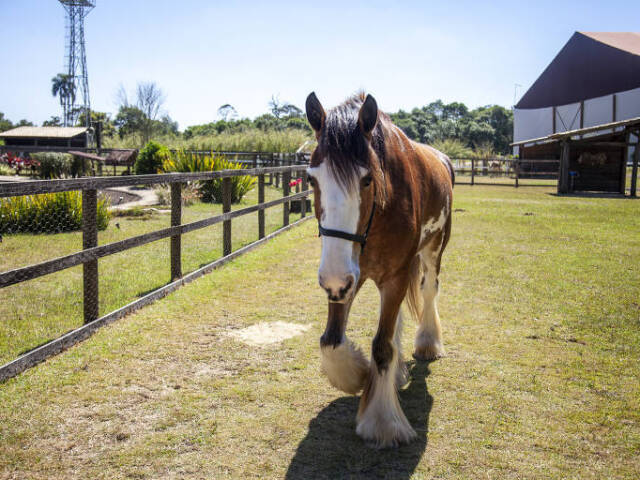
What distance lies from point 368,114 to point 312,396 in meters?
1.80

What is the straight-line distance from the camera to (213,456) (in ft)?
8.00

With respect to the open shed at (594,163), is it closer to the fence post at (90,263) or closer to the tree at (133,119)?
the fence post at (90,263)

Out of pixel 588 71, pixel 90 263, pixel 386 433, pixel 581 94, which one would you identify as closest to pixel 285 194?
pixel 90 263

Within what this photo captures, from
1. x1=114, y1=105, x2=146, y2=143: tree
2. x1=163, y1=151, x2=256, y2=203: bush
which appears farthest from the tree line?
x1=163, y1=151, x2=256, y2=203: bush

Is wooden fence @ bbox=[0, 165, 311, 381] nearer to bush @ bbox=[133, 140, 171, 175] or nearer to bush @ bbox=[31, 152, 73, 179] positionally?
bush @ bbox=[133, 140, 171, 175]

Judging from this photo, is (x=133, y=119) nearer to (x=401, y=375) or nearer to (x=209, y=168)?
(x=209, y=168)

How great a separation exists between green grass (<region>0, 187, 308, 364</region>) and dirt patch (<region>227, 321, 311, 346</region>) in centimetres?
142

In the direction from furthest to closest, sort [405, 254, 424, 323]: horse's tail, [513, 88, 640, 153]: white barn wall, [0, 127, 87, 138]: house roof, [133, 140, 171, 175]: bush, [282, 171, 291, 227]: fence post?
[0, 127, 87, 138]: house roof < [513, 88, 640, 153]: white barn wall < [133, 140, 171, 175]: bush < [282, 171, 291, 227]: fence post < [405, 254, 424, 323]: horse's tail

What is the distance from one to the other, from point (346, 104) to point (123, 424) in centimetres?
219

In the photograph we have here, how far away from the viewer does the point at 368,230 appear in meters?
2.47

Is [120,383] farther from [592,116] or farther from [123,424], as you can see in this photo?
[592,116]

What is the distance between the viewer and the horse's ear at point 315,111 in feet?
8.50

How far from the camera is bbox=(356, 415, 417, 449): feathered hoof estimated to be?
8.50ft

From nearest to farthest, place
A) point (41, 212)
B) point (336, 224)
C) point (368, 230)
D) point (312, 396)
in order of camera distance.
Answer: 1. point (336, 224)
2. point (368, 230)
3. point (312, 396)
4. point (41, 212)
